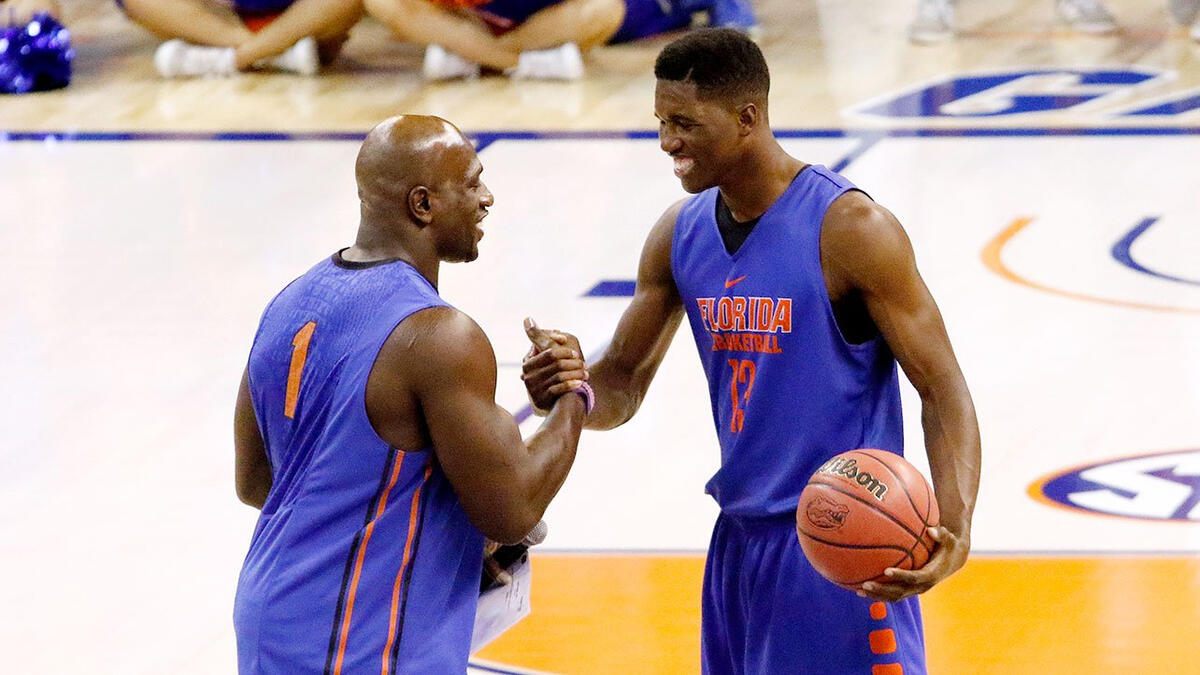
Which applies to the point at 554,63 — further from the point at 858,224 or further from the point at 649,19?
the point at 858,224

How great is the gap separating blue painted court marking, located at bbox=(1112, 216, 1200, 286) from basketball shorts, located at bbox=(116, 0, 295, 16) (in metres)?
5.22

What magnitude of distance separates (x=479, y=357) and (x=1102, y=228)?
17.5 ft

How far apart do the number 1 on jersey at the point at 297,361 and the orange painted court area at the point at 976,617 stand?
1.60 metres

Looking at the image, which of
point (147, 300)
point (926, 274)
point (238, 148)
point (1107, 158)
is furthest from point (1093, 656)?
point (238, 148)

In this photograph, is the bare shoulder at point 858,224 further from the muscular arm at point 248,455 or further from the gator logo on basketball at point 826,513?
the muscular arm at point 248,455

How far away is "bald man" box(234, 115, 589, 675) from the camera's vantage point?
272cm

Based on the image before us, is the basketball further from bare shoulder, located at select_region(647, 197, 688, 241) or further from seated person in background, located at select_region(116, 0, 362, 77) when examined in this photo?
seated person in background, located at select_region(116, 0, 362, 77)

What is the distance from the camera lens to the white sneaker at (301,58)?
10.9 m

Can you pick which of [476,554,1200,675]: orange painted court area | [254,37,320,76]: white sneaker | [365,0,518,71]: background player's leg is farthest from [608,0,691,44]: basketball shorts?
[476,554,1200,675]: orange painted court area

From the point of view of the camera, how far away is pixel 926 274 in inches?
279

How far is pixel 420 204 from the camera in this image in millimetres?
2844

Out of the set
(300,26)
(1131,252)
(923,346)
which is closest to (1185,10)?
(1131,252)

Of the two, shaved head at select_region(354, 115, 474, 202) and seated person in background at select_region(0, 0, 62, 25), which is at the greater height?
shaved head at select_region(354, 115, 474, 202)

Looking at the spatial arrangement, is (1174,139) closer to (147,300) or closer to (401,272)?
(147,300)
